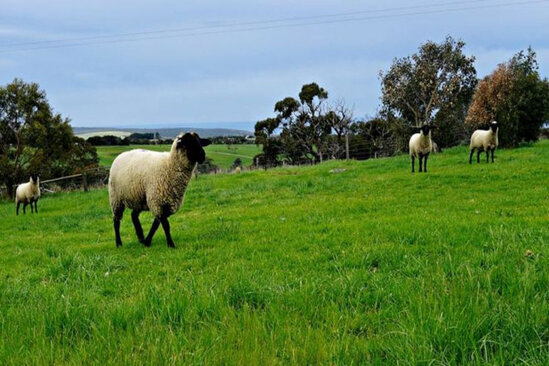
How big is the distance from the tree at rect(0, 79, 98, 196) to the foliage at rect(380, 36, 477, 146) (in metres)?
29.6

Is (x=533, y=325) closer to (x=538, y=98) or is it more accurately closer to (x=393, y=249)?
(x=393, y=249)

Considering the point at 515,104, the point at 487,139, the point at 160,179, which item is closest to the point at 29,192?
the point at 160,179

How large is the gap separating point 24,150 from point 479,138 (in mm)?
31502

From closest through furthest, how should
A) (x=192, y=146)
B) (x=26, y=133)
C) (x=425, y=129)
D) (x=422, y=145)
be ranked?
(x=192, y=146)
(x=425, y=129)
(x=422, y=145)
(x=26, y=133)

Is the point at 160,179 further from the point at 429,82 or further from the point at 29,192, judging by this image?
the point at 429,82

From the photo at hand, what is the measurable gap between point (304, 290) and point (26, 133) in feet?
108

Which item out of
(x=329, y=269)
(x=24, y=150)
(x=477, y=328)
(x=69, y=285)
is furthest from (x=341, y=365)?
(x=24, y=150)

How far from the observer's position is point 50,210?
21203mm

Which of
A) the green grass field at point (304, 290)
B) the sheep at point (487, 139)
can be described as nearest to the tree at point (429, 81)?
the sheep at point (487, 139)

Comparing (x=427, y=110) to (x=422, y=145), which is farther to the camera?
(x=427, y=110)

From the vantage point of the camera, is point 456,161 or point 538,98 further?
point 538,98

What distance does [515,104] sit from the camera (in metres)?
27.1

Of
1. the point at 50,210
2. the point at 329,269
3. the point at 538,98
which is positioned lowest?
the point at 50,210

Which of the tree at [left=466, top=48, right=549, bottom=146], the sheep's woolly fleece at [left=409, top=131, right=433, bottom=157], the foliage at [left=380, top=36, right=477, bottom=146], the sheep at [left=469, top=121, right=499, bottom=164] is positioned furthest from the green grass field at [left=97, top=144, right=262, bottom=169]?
the sheep's woolly fleece at [left=409, top=131, right=433, bottom=157]
